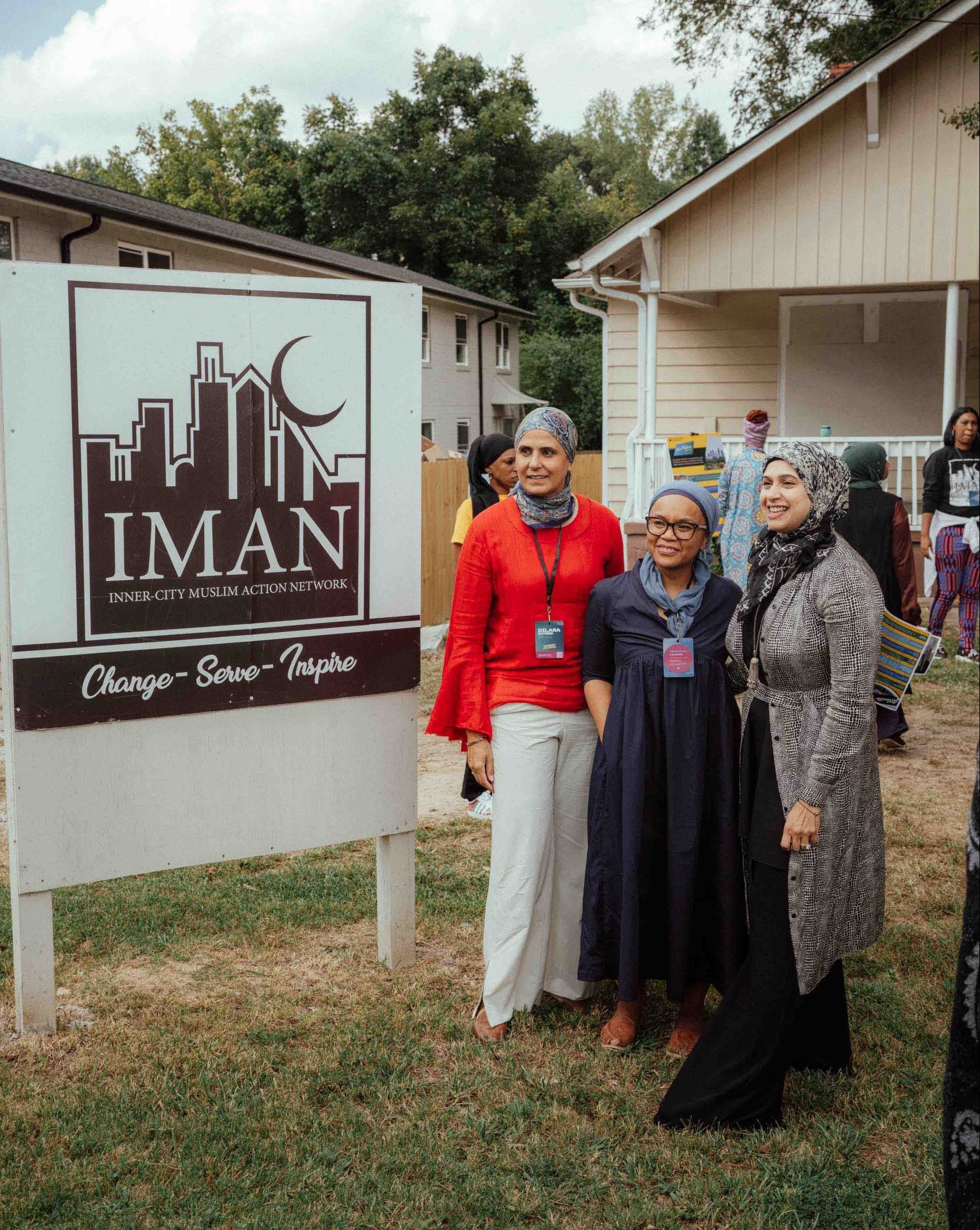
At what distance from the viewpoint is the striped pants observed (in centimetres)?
972

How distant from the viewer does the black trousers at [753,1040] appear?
3.44 meters

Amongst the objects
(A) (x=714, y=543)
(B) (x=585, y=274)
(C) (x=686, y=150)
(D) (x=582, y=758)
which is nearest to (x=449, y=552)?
(B) (x=585, y=274)

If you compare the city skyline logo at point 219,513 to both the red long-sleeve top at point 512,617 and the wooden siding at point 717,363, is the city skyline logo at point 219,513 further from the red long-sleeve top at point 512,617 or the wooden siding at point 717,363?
the wooden siding at point 717,363

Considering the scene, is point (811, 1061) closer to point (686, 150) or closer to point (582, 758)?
point (582, 758)

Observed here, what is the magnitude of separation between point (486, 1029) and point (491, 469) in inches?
127

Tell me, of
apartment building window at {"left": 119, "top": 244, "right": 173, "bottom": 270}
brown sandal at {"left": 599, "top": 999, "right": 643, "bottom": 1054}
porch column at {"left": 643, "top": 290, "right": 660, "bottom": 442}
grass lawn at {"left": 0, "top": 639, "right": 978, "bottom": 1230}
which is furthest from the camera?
apartment building window at {"left": 119, "top": 244, "right": 173, "bottom": 270}

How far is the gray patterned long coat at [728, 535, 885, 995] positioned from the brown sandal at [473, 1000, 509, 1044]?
1.14 m

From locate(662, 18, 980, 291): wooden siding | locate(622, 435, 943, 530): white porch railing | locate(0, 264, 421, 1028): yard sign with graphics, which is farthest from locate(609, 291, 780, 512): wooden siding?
locate(0, 264, 421, 1028): yard sign with graphics

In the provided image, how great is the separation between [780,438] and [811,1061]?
10.6 metres

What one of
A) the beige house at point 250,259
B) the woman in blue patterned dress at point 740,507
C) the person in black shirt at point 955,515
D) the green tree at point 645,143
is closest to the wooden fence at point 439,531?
the beige house at point 250,259

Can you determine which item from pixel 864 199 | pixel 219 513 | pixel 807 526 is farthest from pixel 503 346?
pixel 807 526

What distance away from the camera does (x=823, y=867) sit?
11.2ft

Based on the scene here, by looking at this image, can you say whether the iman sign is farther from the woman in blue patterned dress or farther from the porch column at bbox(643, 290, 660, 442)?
the porch column at bbox(643, 290, 660, 442)

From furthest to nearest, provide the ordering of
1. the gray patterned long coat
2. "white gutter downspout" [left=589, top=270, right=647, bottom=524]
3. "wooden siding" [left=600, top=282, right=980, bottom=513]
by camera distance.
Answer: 1. "wooden siding" [left=600, top=282, right=980, bottom=513]
2. "white gutter downspout" [left=589, top=270, right=647, bottom=524]
3. the gray patterned long coat
